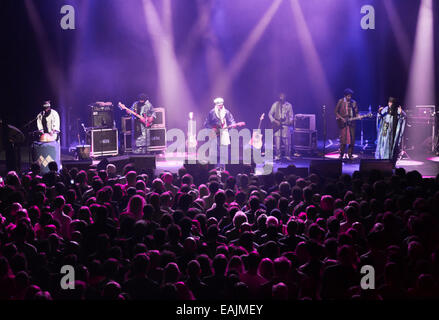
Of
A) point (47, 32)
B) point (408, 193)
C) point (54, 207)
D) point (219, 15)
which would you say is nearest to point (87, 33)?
point (47, 32)

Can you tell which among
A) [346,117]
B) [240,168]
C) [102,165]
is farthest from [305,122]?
[102,165]

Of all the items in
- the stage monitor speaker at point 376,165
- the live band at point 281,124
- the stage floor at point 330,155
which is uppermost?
the live band at point 281,124

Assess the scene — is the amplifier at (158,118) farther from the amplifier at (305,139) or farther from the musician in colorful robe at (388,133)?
the musician in colorful robe at (388,133)

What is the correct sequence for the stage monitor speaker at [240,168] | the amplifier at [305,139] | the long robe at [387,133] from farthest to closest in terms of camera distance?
the amplifier at [305,139]
the long robe at [387,133]
the stage monitor speaker at [240,168]

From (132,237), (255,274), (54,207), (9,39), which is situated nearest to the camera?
(255,274)

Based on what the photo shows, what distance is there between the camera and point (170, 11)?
53.6ft

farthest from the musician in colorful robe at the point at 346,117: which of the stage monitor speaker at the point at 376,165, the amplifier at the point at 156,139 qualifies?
the amplifier at the point at 156,139

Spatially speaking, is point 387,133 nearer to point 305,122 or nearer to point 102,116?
point 305,122

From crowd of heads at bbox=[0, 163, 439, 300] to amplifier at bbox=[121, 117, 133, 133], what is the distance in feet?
25.6

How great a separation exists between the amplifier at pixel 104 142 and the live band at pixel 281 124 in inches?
22.9

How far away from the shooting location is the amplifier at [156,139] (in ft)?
50.3

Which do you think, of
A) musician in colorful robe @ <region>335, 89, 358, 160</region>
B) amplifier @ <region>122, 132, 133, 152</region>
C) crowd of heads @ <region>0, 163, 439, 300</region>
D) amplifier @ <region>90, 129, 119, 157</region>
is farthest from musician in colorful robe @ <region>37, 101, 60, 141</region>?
musician in colorful robe @ <region>335, 89, 358, 160</region>
